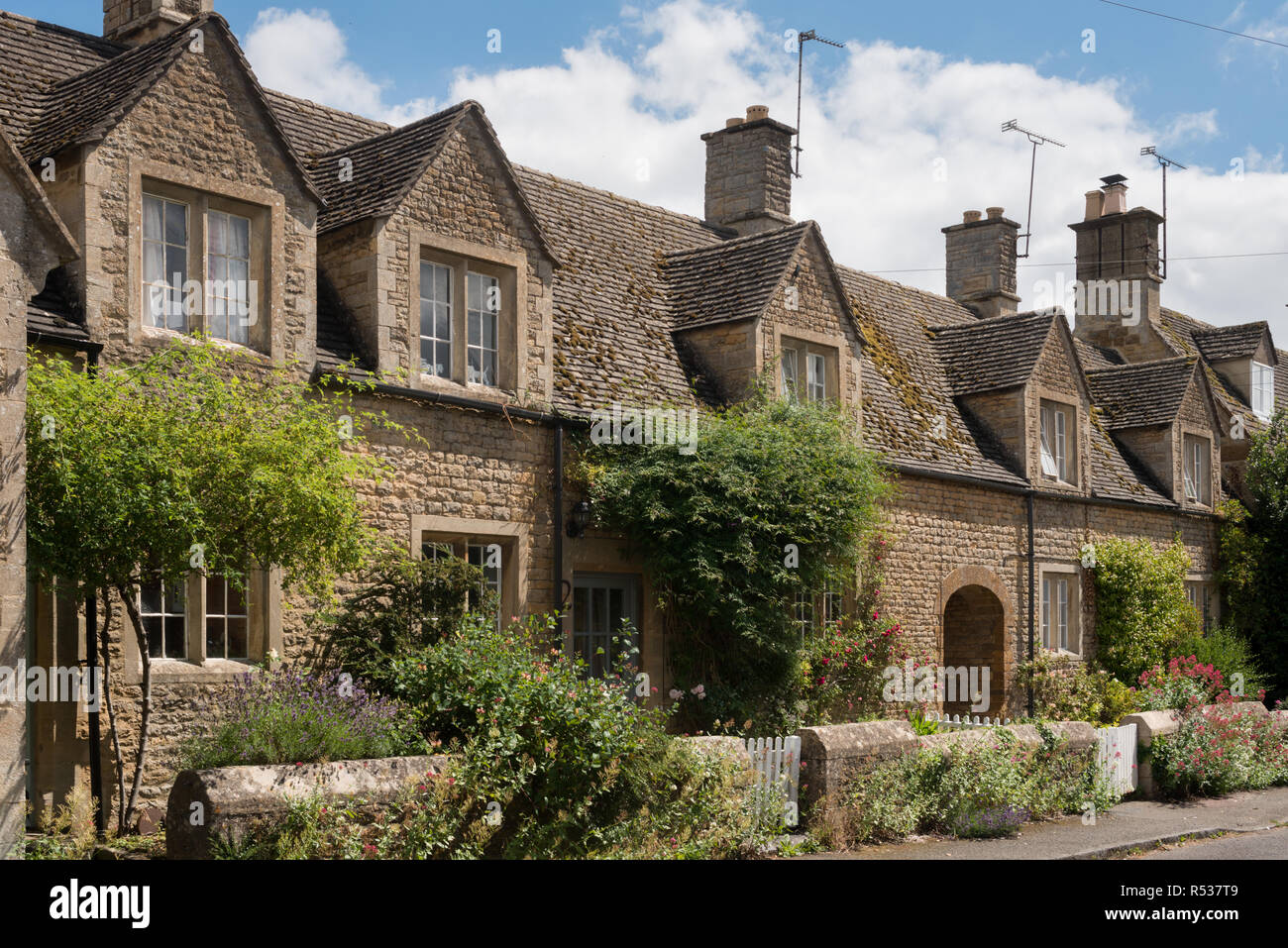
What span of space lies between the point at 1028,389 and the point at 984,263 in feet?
22.7

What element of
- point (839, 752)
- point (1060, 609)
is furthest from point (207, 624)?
point (1060, 609)

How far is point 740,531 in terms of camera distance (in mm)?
14688

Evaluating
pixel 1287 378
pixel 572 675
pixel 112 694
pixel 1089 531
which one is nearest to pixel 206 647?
pixel 112 694

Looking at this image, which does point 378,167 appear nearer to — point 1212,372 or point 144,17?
point 144,17

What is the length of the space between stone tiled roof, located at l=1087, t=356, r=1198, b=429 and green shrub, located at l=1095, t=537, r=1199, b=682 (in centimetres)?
312

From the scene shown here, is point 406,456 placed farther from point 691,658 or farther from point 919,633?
point 919,633

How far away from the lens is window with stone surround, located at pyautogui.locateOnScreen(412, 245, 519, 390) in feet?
44.6

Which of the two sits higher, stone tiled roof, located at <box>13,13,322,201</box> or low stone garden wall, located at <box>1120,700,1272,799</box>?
stone tiled roof, located at <box>13,13,322,201</box>

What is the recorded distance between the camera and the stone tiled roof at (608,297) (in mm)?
15328

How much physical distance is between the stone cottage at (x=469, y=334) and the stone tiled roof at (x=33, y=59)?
4 centimetres

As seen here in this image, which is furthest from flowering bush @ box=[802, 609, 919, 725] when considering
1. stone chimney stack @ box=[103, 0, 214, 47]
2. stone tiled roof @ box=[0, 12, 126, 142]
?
stone tiled roof @ box=[0, 12, 126, 142]

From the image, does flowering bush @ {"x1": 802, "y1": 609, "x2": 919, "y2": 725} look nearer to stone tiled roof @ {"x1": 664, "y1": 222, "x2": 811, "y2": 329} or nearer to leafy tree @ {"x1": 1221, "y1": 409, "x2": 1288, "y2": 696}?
stone tiled roof @ {"x1": 664, "y1": 222, "x2": 811, "y2": 329}

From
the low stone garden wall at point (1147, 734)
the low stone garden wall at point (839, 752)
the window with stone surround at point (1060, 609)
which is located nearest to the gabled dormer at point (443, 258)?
the low stone garden wall at point (839, 752)

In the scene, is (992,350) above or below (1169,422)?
above
